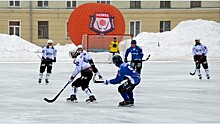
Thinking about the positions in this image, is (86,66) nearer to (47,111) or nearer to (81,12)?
(47,111)

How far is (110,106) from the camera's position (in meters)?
12.0

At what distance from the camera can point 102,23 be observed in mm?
35406

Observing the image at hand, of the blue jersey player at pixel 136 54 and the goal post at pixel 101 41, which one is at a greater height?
the goal post at pixel 101 41

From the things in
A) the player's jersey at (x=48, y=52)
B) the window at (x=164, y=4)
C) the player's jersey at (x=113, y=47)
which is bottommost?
the player's jersey at (x=48, y=52)

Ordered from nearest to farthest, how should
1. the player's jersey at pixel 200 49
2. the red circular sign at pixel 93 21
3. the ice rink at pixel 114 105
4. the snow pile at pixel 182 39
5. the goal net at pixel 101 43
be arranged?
the ice rink at pixel 114 105 → the player's jersey at pixel 200 49 → the goal net at pixel 101 43 → the red circular sign at pixel 93 21 → the snow pile at pixel 182 39

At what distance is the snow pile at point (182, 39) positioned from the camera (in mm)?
36781

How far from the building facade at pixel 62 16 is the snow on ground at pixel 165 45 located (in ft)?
5.91

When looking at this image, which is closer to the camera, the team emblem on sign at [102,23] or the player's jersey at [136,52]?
the player's jersey at [136,52]

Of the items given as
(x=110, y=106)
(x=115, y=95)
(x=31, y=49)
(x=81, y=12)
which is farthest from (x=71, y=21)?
(x=110, y=106)

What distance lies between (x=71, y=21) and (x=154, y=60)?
5657 millimetres

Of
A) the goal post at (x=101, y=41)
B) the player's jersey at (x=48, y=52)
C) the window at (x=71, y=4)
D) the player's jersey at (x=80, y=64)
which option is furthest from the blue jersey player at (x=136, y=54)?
the window at (x=71, y=4)

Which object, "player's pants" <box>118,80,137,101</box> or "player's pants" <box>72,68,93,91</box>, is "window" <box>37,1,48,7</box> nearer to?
"player's pants" <box>72,68,93,91</box>

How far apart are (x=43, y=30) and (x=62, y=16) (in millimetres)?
1822

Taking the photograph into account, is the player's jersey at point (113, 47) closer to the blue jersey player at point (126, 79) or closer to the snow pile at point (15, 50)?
the snow pile at point (15, 50)
